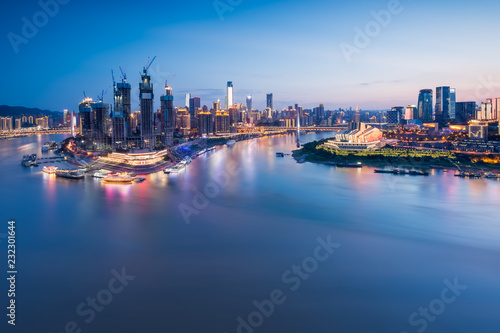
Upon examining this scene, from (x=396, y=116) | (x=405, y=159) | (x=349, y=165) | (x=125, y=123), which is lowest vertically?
(x=349, y=165)

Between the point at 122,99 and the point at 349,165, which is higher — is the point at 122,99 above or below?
above

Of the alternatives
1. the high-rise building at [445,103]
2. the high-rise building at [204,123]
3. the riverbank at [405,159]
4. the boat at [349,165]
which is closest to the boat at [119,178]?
the riverbank at [405,159]

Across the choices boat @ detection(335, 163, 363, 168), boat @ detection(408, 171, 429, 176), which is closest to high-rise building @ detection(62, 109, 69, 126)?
boat @ detection(335, 163, 363, 168)

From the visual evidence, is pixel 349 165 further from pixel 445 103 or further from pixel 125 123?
pixel 445 103

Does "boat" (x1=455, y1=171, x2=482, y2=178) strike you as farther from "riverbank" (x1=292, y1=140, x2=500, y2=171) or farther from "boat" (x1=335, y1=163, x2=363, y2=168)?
"boat" (x1=335, y1=163, x2=363, y2=168)

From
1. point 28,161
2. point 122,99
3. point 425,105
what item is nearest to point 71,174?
point 28,161

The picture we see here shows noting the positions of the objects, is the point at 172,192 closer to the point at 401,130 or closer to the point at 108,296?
the point at 108,296
